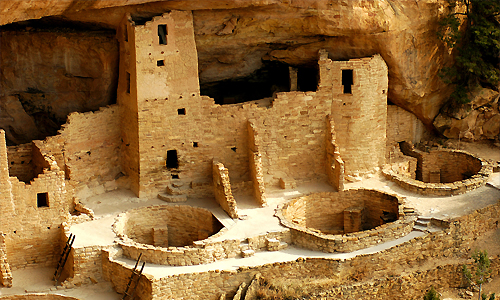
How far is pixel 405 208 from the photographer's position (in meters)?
32.1

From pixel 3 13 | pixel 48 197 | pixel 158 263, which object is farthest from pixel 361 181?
pixel 3 13

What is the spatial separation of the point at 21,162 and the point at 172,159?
17.6 feet

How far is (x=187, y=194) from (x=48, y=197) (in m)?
5.35

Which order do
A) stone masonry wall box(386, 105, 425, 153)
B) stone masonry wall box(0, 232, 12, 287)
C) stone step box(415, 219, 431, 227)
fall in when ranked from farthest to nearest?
stone masonry wall box(386, 105, 425, 153), stone step box(415, 219, 431, 227), stone masonry wall box(0, 232, 12, 287)

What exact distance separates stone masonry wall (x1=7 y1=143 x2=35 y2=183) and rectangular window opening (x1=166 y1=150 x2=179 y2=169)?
4845 mm

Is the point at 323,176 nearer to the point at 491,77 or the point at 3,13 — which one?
the point at 491,77

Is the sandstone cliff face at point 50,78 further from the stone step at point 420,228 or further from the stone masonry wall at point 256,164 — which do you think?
the stone step at point 420,228

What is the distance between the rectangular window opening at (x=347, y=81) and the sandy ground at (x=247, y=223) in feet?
11.2

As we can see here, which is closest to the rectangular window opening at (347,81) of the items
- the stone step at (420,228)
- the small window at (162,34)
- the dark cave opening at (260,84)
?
the dark cave opening at (260,84)

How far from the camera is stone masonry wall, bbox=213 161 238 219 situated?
31.2m

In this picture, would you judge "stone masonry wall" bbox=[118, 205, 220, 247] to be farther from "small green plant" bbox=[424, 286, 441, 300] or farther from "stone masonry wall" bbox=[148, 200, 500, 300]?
"small green plant" bbox=[424, 286, 441, 300]

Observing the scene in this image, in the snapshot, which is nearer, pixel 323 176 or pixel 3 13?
pixel 3 13

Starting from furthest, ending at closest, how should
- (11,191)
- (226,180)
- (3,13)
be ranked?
(226,180) → (11,191) → (3,13)

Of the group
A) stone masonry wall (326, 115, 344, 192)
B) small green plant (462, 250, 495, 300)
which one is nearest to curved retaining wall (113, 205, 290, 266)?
stone masonry wall (326, 115, 344, 192)
